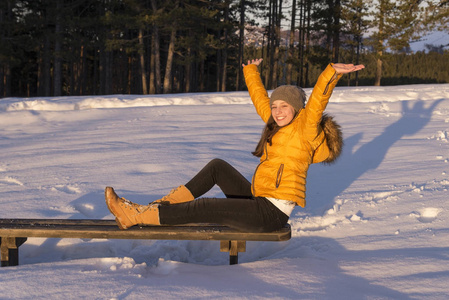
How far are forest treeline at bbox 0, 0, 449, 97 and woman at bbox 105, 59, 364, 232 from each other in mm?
19036

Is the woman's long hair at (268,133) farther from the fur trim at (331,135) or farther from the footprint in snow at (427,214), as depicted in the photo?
the footprint in snow at (427,214)

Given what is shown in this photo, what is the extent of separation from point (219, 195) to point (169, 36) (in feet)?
110

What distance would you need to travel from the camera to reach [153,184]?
5.60 meters

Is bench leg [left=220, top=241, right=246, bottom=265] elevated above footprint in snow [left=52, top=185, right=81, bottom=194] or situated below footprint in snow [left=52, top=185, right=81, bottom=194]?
below

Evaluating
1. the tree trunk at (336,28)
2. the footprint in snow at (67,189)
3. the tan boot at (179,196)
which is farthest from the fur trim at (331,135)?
the tree trunk at (336,28)

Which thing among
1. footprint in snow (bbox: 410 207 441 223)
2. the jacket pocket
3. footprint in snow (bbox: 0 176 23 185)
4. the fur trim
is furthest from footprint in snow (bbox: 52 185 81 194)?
footprint in snow (bbox: 410 207 441 223)

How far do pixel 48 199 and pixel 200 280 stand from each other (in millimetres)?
2640

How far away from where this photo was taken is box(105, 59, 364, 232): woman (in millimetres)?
3336

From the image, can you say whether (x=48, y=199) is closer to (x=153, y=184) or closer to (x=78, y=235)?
(x=153, y=184)

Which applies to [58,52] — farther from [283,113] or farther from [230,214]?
[230,214]

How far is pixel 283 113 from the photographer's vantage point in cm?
352

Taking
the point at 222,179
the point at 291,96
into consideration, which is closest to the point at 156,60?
the point at 222,179

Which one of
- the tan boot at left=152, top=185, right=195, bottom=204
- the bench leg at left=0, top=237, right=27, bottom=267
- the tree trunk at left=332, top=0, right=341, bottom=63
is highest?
the tree trunk at left=332, top=0, right=341, bottom=63

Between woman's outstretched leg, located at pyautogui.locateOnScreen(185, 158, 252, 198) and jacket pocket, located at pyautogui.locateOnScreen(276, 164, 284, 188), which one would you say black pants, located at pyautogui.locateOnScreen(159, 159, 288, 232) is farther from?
woman's outstretched leg, located at pyautogui.locateOnScreen(185, 158, 252, 198)
